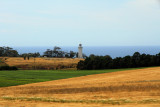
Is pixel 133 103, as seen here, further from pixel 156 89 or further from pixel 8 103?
pixel 8 103

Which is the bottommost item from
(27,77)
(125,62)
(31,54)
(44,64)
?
(27,77)

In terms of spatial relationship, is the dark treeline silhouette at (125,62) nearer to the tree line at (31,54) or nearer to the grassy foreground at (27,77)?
the grassy foreground at (27,77)

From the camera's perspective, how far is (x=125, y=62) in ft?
179

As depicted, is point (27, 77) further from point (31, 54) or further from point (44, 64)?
point (31, 54)

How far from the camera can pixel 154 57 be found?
5275 centimetres

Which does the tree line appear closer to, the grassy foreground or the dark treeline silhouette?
the dark treeline silhouette

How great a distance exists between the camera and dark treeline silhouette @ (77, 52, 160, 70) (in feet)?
174

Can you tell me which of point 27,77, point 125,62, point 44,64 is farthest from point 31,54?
point 27,77

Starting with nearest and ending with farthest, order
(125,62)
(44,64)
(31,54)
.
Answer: (125,62) < (44,64) < (31,54)

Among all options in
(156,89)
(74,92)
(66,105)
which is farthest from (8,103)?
(156,89)

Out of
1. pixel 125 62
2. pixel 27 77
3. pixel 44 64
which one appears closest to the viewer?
pixel 27 77

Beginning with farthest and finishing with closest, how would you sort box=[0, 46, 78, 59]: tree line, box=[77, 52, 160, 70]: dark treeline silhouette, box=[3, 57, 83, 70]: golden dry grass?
box=[0, 46, 78, 59]: tree line, box=[3, 57, 83, 70]: golden dry grass, box=[77, 52, 160, 70]: dark treeline silhouette

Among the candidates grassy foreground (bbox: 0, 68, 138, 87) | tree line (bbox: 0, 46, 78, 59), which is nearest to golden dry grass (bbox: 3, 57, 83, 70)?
grassy foreground (bbox: 0, 68, 138, 87)

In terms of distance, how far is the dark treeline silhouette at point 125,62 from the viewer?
53062mm
